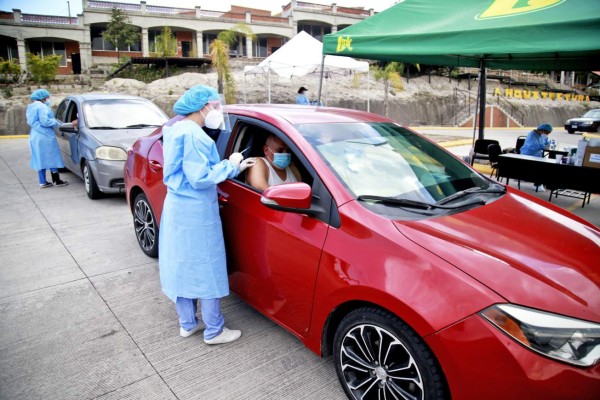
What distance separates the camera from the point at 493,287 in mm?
1779

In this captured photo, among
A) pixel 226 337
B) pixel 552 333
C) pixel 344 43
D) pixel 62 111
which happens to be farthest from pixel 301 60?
pixel 552 333

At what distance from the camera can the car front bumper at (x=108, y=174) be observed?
248 inches

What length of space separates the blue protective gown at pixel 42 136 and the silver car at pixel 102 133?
8.2 inches

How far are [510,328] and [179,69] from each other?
110ft

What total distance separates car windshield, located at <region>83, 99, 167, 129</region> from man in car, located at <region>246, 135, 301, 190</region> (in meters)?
4.79

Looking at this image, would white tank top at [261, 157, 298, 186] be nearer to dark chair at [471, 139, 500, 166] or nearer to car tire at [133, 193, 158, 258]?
car tire at [133, 193, 158, 258]

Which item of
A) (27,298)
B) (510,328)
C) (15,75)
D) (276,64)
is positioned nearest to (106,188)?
(27,298)

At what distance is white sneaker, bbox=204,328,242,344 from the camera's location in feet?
9.62

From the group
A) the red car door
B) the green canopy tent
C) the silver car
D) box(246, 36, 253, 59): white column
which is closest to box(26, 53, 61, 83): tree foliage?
box(246, 36, 253, 59): white column

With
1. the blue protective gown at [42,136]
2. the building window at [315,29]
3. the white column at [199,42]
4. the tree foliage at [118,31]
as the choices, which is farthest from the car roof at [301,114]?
the building window at [315,29]

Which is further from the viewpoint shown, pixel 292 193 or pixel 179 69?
pixel 179 69

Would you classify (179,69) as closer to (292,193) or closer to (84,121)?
(84,121)

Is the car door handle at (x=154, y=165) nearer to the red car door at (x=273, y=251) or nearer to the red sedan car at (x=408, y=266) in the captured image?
the red sedan car at (x=408, y=266)

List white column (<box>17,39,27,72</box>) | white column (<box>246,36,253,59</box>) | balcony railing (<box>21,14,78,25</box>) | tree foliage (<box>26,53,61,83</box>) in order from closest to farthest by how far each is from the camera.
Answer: tree foliage (<box>26,53,61,83</box>)
white column (<box>17,39,27,72</box>)
balcony railing (<box>21,14,78,25</box>)
white column (<box>246,36,253,59</box>)
